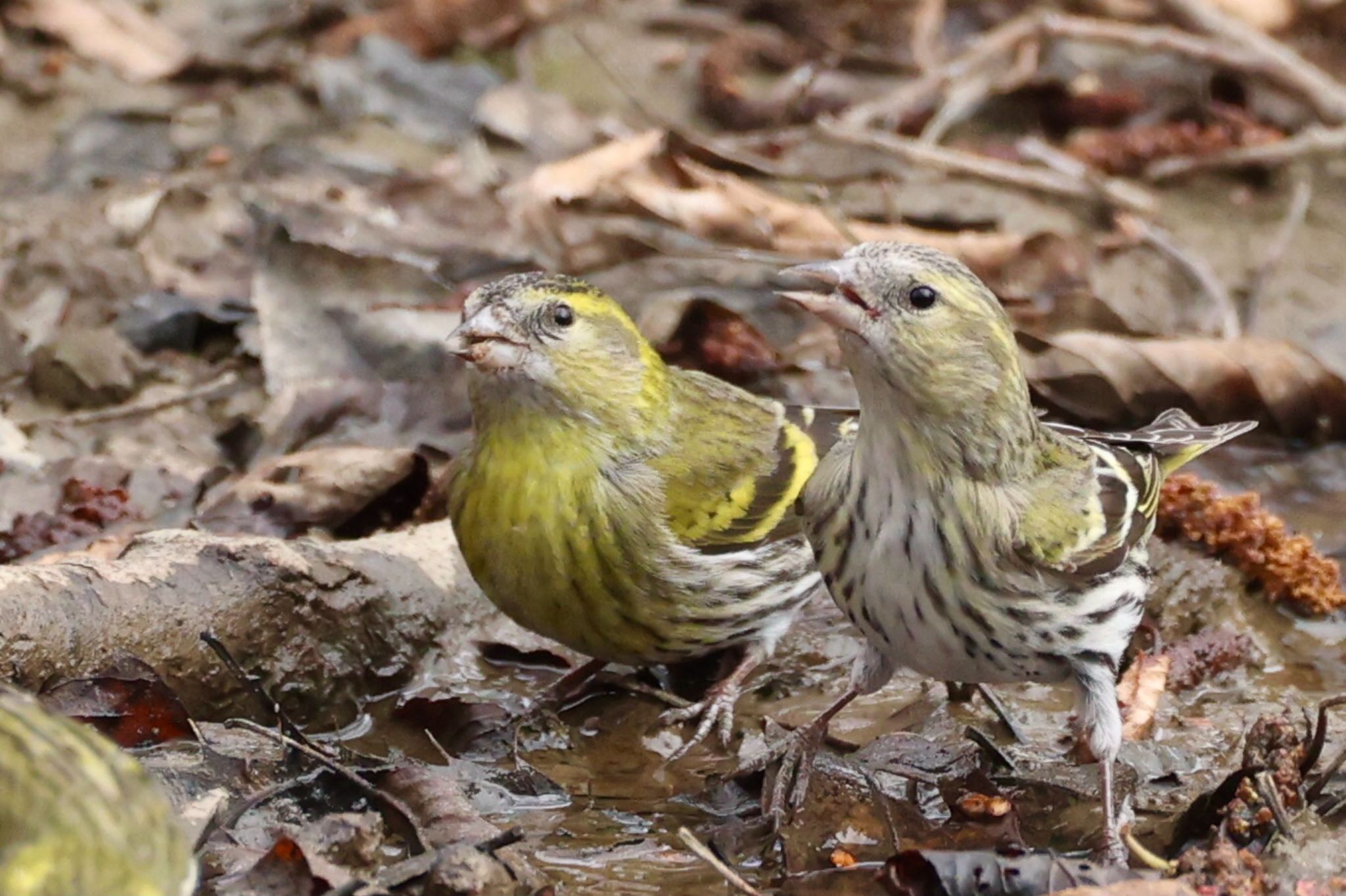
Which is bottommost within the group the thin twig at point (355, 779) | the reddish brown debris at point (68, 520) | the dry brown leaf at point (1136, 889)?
the reddish brown debris at point (68, 520)

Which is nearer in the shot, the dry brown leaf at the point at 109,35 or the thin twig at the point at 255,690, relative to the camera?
the thin twig at the point at 255,690

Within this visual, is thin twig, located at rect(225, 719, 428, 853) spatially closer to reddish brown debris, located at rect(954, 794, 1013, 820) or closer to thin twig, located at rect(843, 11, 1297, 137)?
reddish brown debris, located at rect(954, 794, 1013, 820)

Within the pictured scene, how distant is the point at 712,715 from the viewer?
4863 mm

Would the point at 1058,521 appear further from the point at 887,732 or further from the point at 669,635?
the point at 669,635

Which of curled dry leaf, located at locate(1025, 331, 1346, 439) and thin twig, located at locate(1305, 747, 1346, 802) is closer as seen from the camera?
thin twig, located at locate(1305, 747, 1346, 802)

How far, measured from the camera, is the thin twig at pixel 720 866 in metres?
3.75

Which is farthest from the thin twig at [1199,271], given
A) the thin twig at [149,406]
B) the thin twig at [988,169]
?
the thin twig at [149,406]

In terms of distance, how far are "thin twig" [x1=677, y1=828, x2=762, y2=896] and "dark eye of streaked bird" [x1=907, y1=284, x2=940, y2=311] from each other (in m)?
1.20

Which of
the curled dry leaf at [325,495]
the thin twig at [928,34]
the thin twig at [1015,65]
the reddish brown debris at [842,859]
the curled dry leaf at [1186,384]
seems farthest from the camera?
the thin twig at [928,34]

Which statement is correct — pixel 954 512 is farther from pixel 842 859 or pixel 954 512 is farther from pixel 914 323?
pixel 842 859

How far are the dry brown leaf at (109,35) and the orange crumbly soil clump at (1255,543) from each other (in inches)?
194

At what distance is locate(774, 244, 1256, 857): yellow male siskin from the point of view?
3.96m

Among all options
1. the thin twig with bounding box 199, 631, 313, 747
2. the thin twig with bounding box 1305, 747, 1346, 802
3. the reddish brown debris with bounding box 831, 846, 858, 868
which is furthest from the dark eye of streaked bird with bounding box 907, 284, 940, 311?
the thin twig with bounding box 199, 631, 313, 747

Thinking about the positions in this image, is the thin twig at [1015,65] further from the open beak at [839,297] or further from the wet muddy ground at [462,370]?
the open beak at [839,297]
